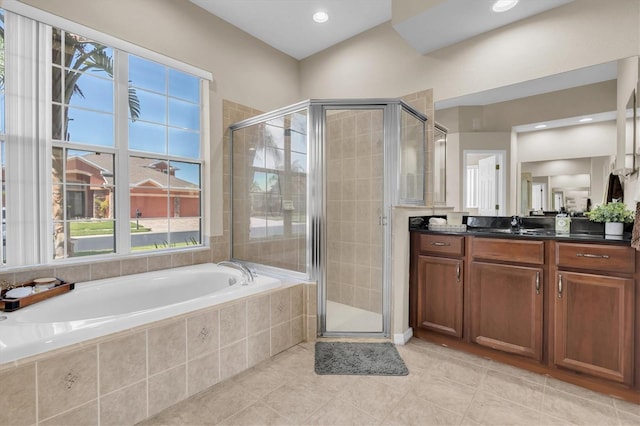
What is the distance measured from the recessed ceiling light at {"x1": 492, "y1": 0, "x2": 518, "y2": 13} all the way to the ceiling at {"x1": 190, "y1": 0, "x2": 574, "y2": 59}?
0.13 ft

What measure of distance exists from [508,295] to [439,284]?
1.55ft

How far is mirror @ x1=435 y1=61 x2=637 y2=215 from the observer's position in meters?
2.19

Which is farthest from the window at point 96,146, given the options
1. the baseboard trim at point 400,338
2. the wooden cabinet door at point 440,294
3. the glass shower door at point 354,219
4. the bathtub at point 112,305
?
the wooden cabinet door at point 440,294

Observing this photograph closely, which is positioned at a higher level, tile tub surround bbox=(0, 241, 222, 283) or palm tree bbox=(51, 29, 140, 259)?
palm tree bbox=(51, 29, 140, 259)

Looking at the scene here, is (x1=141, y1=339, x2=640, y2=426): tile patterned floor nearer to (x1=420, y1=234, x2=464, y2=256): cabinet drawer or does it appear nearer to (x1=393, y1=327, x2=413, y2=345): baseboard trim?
(x1=393, y1=327, x2=413, y2=345): baseboard trim

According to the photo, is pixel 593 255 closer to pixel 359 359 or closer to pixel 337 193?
pixel 359 359

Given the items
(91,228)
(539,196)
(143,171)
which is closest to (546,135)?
(539,196)

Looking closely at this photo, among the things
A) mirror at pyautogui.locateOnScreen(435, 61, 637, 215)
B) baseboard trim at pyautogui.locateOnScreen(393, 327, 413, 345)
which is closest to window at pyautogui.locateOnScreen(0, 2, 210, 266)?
baseboard trim at pyautogui.locateOnScreen(393, 327, 413, 345)

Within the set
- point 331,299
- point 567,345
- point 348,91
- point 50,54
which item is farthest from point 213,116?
point 567,345

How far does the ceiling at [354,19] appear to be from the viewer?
2273 millimetres

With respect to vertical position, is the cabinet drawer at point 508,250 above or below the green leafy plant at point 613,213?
below

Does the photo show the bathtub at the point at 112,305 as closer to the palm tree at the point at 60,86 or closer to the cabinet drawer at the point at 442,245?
the palm tree at the point at 60,86

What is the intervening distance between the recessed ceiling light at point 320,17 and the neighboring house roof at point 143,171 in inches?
80.3

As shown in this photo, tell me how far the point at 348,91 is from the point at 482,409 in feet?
10.1
